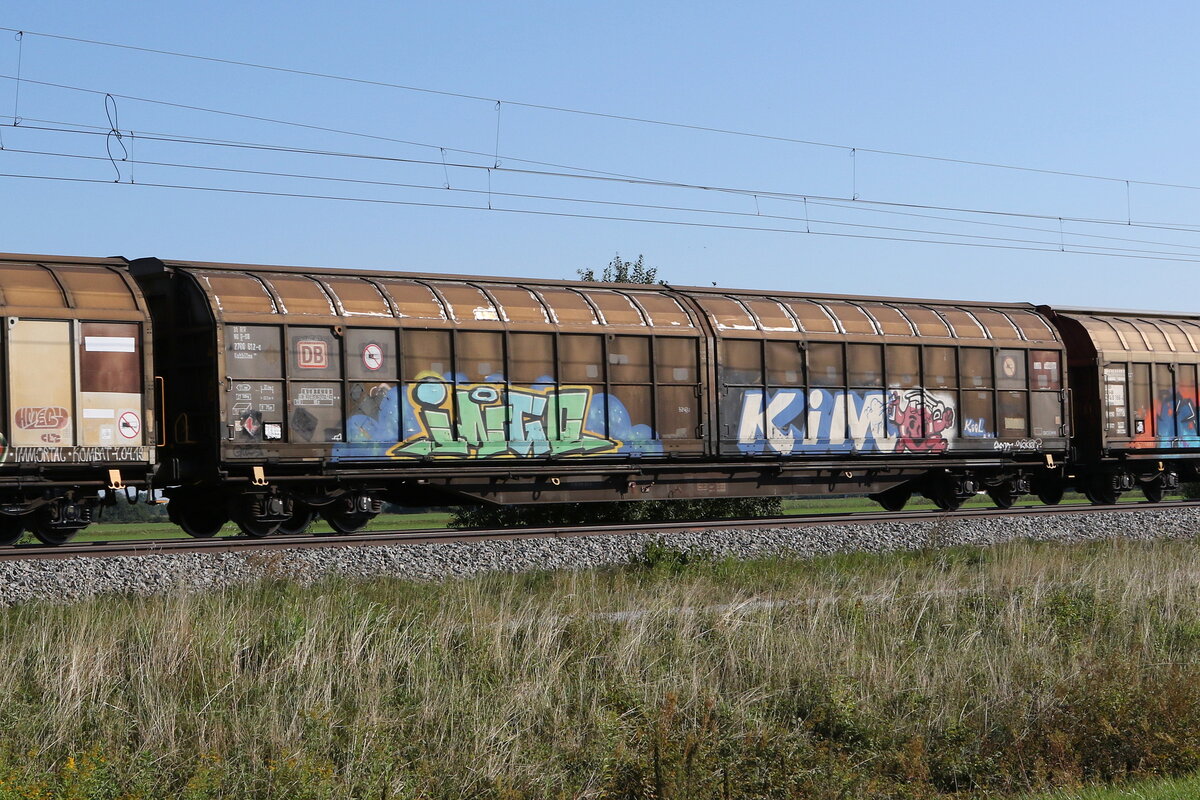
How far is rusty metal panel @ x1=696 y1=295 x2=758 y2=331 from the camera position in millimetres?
20188

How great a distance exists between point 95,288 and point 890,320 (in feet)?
43.4

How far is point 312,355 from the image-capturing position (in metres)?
16.9

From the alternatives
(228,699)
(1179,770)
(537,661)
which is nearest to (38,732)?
(228,699)

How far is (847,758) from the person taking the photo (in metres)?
9.27

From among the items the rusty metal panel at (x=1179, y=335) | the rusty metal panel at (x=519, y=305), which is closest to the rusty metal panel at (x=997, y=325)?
the rusty metal panel at (x=1179, y=335)

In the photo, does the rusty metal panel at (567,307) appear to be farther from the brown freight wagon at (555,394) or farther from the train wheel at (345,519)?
the train wheel at (345,519)

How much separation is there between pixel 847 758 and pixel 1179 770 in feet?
8.82

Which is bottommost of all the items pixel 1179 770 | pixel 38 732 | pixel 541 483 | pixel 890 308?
pixel 1179 770

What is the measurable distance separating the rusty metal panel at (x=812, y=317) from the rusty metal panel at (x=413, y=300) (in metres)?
6.56

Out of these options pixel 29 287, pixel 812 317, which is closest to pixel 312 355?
pixel 29 287

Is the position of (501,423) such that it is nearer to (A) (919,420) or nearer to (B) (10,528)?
(B) (10,528)

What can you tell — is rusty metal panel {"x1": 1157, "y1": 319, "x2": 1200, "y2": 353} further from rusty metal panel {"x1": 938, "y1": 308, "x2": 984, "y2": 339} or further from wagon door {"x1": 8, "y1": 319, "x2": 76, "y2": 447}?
wagon door {"x1": 8, "y1": 319, "x2": 76, "y2": 447}

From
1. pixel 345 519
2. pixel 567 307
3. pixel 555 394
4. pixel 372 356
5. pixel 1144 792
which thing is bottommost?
pixel 1144 792

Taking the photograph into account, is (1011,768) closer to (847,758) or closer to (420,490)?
(847,758)
